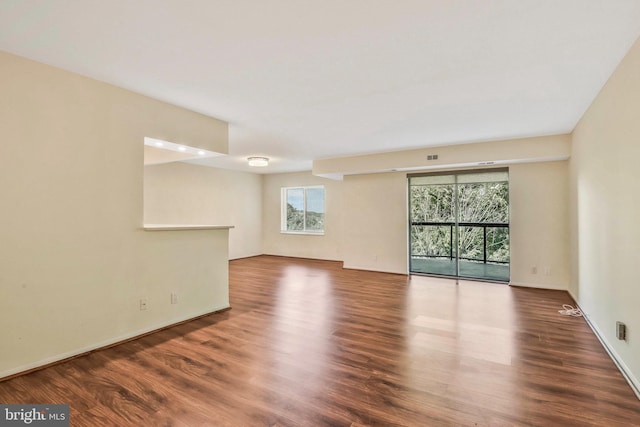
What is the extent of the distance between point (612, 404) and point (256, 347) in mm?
2599

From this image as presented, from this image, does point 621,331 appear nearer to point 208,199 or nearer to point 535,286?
point 535,286

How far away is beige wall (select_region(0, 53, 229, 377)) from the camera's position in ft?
7.63

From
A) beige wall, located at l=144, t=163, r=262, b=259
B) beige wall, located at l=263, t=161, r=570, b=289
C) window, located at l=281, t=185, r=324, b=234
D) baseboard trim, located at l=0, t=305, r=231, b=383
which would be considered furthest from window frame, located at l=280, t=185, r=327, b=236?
baseboard trim, located at l=0, t=305, r=231, b=383

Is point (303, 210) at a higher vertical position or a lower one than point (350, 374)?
higher

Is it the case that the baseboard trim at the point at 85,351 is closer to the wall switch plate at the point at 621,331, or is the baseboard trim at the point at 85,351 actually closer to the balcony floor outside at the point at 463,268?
the wall switch plate at the point at 621,331

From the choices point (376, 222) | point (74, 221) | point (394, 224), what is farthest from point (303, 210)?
point (74, 221)

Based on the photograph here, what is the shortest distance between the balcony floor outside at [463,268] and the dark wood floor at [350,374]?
1.96m

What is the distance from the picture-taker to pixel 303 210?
350 inches

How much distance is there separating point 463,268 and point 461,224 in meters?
0.93

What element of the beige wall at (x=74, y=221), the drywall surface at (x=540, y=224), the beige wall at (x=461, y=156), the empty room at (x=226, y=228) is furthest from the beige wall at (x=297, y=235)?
the beige wall at (x=74, y=221)

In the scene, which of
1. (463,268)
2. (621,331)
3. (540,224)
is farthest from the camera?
(463,268)

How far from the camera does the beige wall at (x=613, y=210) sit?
217cm

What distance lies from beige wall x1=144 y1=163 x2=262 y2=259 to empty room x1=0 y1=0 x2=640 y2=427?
2203 millimetres

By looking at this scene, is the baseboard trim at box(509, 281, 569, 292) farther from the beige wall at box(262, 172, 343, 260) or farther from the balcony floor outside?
the beige wall at box(262, 172, 343, 260)
